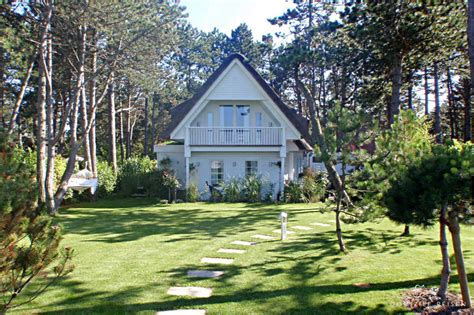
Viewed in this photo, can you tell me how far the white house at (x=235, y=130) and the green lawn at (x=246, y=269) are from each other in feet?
27.3

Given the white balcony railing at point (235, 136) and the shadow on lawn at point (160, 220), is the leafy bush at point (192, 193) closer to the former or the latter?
the shadow on lawn at point (160, 220)

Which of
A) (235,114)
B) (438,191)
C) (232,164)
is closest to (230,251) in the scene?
(438,191)

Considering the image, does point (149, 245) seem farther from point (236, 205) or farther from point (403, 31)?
point (403, 31)

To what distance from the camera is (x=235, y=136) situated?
843 inches

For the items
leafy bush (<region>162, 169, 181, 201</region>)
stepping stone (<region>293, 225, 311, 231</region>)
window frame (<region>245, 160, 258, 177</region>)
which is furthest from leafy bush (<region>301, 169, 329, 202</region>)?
stepping stone (<region>293, 225, 311, 231</region>)

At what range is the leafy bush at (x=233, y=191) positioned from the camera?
2005cm

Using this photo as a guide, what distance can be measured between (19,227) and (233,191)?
16238mm

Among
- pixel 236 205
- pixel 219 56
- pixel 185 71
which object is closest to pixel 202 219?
pixel 236 205

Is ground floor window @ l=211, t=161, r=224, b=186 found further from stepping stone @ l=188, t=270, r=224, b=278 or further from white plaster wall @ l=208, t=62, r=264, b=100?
stepping stone @ l=188, t=270, r=224, b=278

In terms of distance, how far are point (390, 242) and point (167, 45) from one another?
14.2 metres

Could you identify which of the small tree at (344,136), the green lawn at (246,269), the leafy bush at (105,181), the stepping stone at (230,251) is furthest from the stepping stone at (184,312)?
the leafy bush at (105,181)

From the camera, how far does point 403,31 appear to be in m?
14.5

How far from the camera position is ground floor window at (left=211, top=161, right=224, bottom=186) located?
22.0 m

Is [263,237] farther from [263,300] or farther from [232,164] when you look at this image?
[232,164]
